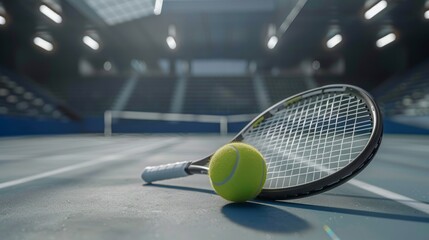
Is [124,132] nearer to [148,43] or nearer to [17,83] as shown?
[17,83]

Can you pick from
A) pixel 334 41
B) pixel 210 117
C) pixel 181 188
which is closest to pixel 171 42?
pixel 210 117

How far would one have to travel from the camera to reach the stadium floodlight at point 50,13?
14.5 meters

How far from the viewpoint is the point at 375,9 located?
47.2 feet

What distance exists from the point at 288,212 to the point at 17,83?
2002 cm

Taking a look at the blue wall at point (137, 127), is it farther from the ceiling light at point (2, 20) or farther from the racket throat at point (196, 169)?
the racket throat at point (196, 169)

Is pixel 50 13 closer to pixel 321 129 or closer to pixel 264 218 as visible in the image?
pixel 321 129

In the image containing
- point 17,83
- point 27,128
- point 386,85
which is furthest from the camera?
point 386,85

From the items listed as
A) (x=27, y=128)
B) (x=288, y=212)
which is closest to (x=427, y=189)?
(x=288, y=212)

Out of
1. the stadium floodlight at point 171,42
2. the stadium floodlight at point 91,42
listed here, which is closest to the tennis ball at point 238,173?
the stadium floodlight at point 91,42

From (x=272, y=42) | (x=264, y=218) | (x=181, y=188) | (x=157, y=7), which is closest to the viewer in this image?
(x=264, y=218)

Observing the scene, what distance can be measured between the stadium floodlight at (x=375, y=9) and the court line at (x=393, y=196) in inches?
536

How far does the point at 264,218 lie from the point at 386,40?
2137cm

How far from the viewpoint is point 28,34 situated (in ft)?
57.2

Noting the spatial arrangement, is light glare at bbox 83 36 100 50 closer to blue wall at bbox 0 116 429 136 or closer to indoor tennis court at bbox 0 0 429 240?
indoor tennis court at bbox 0 0 429 240
